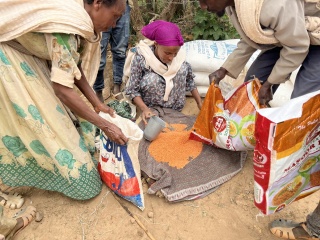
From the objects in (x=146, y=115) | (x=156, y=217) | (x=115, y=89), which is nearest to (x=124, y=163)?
(x=156, y=217)

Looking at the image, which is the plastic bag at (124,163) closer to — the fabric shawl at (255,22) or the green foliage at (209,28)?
the fabric shawl at (255,22)

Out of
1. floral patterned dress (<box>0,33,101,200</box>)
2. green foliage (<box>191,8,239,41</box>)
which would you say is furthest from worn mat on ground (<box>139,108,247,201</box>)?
green foliage (<box>191,8,239,41</box>)

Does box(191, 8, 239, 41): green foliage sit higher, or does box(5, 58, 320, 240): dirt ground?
box(191, 8, 239, 41): green foliage

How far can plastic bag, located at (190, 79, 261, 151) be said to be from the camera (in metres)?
2.02

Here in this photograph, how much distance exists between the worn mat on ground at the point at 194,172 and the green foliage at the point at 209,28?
1725 mm

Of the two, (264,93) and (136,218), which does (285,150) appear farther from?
(136,218)

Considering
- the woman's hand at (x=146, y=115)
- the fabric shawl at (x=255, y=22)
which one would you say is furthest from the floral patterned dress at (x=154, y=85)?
the fabric shawl at (x=255, y=22)

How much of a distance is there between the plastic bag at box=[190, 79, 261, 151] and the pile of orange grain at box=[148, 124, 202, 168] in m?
0.17

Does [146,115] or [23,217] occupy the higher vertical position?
[146,115]

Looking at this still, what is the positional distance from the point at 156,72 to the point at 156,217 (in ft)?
4.18

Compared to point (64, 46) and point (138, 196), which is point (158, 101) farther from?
point (64, 46)

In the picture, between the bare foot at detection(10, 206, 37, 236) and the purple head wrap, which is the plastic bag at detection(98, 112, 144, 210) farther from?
the purple head wrap

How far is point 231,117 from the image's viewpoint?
2.12 m

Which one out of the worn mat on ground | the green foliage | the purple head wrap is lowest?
the worn mat on ground
